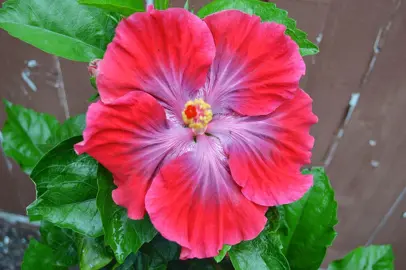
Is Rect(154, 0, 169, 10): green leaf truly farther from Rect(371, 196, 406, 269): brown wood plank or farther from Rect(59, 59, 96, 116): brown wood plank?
Rect(371, 196, 406, 269): brown wood plank

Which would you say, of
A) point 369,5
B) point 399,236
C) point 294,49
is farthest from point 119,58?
point 399,236

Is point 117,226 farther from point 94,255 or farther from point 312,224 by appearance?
point 312,224

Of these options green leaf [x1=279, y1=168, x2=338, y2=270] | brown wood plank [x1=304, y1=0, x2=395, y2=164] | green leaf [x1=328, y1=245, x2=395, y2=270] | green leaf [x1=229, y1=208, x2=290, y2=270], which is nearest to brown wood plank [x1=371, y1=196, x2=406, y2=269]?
brown wood plank [x1=304, y1=0, x2=395, y2=164]

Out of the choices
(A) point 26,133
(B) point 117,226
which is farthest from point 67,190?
(A) point 26,133

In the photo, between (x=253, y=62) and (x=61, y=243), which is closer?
(x=253, y=62)

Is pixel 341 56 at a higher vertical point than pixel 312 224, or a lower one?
higher
